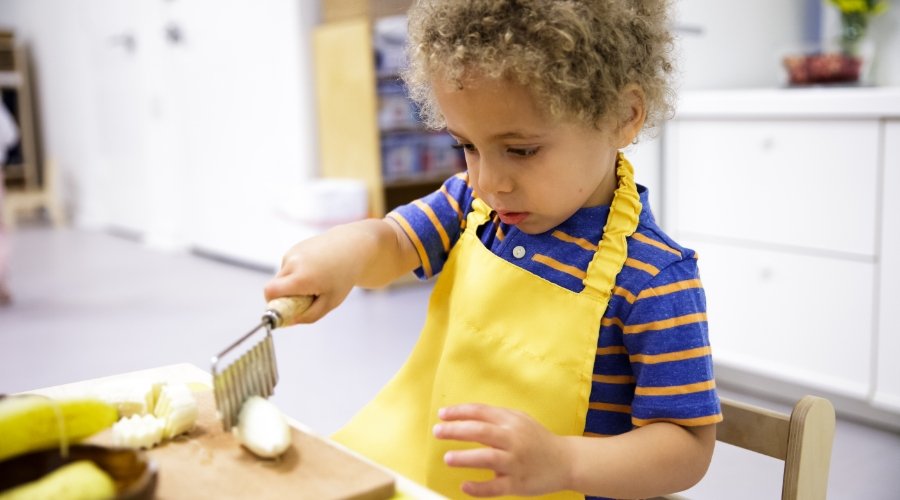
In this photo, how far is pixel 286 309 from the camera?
0.63 metres

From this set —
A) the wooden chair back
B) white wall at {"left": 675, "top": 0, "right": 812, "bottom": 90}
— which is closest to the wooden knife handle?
the wooden chair back

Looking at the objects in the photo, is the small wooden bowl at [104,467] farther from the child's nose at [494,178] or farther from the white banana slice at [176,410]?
the child's nose at [494,178]

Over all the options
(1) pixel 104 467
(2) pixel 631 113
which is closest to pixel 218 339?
(2) pixel 631 113

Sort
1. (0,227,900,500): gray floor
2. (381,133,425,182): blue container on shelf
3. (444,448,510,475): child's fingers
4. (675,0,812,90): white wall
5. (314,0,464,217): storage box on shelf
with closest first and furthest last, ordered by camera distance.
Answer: (444,448,510,475): child's fingers, (0,227,900,500): gray floor, (675,0,812,90): white wall, (314,0,464,217): storage box on shelf, (381,133,425,182): blue container on shelf

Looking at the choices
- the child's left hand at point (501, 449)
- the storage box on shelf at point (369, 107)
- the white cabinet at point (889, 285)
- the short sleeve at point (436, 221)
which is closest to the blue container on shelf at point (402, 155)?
the storage box on shelf at point (369, 107)

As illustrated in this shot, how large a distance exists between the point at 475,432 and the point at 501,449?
0.02 metres

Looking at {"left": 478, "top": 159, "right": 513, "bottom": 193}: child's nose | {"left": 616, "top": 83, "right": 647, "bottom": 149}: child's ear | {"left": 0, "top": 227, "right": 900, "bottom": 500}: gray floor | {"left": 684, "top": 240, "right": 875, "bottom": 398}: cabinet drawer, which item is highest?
{"left": 616, "top": 83, "right": 647, "bottom": 149}: child's ear

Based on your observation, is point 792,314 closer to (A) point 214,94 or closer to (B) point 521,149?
(B) point 521,149

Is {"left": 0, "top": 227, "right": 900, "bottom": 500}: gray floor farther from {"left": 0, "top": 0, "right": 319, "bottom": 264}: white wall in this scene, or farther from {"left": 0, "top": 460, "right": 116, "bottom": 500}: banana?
{"left": 0, "top": 460, "right": 116, "bottom": 500}: banana

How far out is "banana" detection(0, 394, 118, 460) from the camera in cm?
45

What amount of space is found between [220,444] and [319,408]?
1.38m

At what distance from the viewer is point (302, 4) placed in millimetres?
3209

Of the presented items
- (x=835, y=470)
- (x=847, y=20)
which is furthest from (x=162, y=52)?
(x=835, y=470)

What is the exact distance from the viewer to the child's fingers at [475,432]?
1.71 feet
